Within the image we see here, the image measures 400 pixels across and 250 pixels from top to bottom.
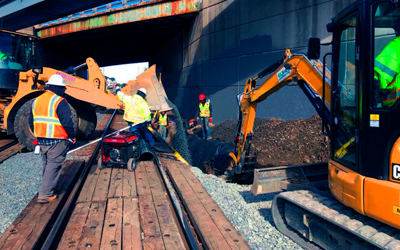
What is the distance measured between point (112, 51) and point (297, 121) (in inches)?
1123

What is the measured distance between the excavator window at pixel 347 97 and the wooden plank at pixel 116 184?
3.56m

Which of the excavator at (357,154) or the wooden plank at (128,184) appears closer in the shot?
the excavator at (357,154)

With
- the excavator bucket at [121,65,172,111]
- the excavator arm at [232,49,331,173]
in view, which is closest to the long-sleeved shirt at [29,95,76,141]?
the excavator arm at [232,49,331,173]

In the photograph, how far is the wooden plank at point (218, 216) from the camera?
406 cm

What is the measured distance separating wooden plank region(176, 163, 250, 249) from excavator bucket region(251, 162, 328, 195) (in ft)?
2.33

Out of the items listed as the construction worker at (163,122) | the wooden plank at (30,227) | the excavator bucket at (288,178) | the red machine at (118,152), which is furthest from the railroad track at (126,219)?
the construction worker at (163,122)

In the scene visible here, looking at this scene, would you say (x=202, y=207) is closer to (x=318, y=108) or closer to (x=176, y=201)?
(x=176, y=201)

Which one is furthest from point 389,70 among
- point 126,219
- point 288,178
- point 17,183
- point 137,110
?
point 17,183

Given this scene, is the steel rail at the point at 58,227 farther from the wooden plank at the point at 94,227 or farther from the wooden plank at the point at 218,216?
the wooden plank at the point at 218,216

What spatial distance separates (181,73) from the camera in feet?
78.5

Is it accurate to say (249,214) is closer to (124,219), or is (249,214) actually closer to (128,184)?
(124,219)

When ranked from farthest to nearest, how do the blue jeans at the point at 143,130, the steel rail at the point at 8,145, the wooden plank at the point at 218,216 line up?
the steel rail at the point at 8,145 → the blue jeans at the point at 143,130 → the wooden plank at the point at 218,216

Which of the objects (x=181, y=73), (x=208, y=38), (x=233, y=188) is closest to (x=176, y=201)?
(x=233, y=188)

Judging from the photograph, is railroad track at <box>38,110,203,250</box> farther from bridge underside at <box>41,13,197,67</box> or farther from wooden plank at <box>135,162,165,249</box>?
bridge underside at <box>41,13,197,67</box>
